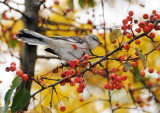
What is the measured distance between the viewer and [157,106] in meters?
3.97

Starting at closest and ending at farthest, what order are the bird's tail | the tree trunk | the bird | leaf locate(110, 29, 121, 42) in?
leaf locate(110, 29, 121, 42) → the bird's tail → the bird → the tree trunk

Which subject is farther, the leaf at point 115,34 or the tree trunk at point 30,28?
the tree trunk at point 30,28

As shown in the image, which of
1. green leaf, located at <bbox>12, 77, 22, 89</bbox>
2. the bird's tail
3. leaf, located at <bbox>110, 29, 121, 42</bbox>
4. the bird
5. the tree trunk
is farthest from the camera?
the tree trunk

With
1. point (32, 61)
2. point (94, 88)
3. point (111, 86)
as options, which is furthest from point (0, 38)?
point (111, 86)

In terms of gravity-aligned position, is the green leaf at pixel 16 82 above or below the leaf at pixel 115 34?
below

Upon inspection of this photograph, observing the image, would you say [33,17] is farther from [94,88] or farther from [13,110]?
[94,88]

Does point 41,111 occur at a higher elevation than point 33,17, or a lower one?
Answer: lower

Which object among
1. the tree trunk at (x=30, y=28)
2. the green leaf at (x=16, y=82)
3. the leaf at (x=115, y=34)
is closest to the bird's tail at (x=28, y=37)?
the tree trunk at (x=30, y=28)

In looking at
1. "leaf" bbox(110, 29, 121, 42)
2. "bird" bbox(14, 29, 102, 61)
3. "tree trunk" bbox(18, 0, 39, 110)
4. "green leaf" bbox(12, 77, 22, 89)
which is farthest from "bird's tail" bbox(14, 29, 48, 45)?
"leaf" bbox(110, 29, 121, 42)

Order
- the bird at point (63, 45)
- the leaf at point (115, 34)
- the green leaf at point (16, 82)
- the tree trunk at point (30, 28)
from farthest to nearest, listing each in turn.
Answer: the tree trunk at point (30, 28) → the bird at point (63, 45) → the leaf at point (115, 34) → the green leaf at point (16, 82)

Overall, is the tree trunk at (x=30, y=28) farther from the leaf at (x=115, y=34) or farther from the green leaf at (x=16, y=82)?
the leaf at (x=115, y=34)

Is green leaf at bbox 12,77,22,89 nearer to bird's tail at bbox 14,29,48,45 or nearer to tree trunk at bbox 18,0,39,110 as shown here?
bird's tail at bbox 14,29,48,45

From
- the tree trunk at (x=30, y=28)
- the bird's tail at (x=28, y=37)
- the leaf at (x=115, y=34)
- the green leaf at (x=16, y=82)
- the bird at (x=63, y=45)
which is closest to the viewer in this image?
the green leaf at (x=16, y=82)

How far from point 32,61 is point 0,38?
4.84 ft
